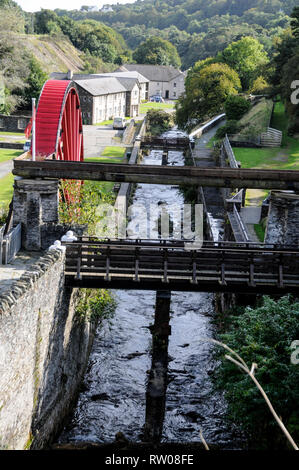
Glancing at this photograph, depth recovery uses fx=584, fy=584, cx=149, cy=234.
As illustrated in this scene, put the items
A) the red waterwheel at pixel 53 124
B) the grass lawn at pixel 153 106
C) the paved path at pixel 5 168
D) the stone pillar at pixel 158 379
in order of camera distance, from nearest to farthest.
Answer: the stone pillar at pixel 158 379 < the red waterwheel at pixel 53 124 < the paved path at pixel 5 168 < the grass lawn at pixel 153 106

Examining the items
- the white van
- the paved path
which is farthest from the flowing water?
the white van

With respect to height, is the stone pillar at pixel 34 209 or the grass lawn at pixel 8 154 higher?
the stone pillar at pixel 34 209

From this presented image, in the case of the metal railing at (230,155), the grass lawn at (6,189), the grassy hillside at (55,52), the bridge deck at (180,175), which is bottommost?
the grass lawn at (6,189)

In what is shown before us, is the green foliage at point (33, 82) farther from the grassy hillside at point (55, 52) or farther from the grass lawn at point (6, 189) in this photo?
the grassy hillside at point (55, 52)

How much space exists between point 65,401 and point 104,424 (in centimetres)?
113

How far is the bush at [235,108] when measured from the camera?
52.9 meters

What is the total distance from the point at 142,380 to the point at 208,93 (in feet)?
151

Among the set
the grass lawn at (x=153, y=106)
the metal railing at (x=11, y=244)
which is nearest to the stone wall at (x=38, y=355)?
the metal railing at (x=11, y=244)

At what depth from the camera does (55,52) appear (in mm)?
98938

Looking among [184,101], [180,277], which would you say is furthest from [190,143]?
[180,277]

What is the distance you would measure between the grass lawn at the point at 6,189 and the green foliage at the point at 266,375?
1582 cm

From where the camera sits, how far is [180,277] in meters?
14.3

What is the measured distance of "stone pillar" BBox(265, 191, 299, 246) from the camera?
1698 centimetres
